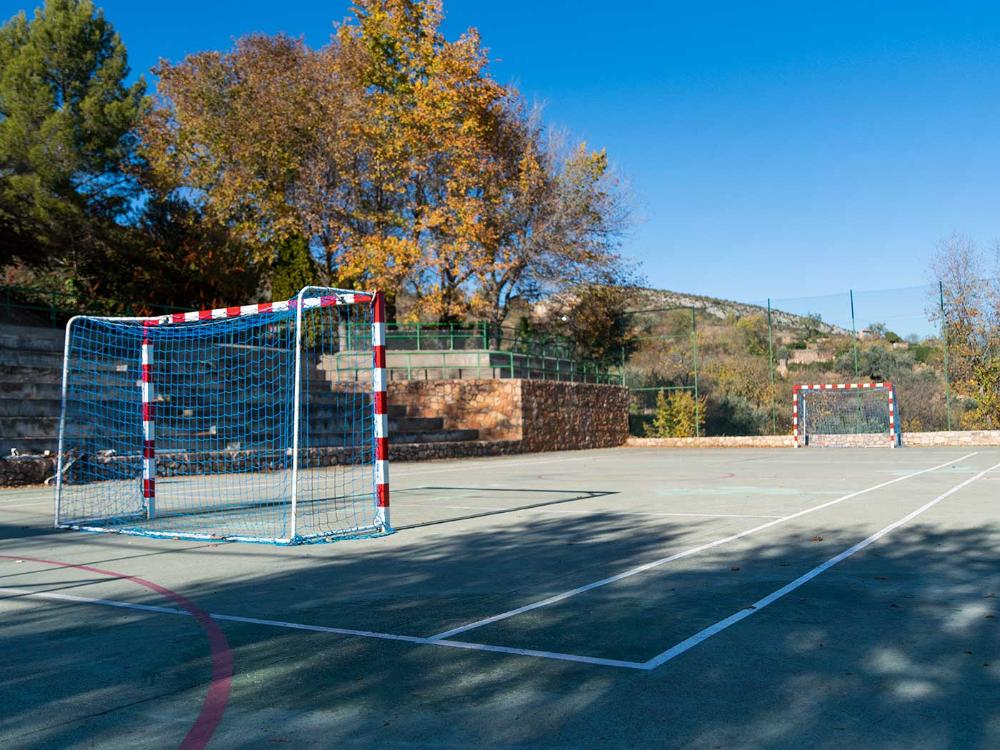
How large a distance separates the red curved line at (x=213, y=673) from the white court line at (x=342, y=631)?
134 mm

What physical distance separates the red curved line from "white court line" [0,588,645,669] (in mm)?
134

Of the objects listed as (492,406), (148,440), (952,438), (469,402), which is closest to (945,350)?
(952,438)

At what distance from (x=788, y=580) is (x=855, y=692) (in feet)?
8.41

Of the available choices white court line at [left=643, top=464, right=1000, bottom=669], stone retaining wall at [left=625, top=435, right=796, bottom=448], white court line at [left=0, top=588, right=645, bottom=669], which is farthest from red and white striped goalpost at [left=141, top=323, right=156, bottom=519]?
stone retaining wall at [left=625, top=435, right=796, bottom=448]

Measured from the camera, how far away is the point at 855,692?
397cm

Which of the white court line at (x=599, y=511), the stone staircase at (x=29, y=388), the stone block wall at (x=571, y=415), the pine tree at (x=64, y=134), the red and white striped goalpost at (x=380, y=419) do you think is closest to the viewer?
the red and white striped goalpost at (x=380, y=419)

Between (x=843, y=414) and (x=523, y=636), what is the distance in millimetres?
30532

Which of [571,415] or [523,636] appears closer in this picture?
[523,636]

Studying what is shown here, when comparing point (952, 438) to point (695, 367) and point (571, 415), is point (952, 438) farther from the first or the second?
point (571, 415)

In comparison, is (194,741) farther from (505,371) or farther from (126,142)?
(126,142)

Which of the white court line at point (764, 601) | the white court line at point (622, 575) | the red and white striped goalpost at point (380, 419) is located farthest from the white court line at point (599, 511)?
the red and white striped goalpost at point (380, 419)

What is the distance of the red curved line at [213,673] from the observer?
3.65 meters

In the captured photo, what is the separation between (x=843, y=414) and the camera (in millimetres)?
33156

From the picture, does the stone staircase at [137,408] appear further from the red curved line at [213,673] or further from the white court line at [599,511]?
the red curved line at [213,673]
